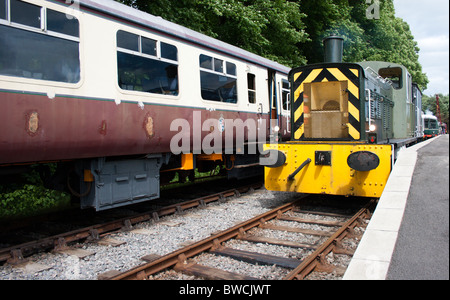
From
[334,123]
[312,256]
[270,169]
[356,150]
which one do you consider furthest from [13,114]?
[334,123]

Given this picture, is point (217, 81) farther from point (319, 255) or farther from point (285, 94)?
point (319, 255)

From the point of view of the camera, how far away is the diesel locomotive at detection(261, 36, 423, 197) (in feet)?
19.5

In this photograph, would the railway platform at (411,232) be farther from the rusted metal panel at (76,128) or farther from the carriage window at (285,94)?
the carriage window at (285,94)

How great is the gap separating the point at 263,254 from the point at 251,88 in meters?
5.39

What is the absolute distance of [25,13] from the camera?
14.0 ft

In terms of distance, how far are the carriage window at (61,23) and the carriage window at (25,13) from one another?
14 cm

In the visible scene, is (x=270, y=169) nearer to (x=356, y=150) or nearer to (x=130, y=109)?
(x=356, y=150)

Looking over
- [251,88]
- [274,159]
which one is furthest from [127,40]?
[251,88]

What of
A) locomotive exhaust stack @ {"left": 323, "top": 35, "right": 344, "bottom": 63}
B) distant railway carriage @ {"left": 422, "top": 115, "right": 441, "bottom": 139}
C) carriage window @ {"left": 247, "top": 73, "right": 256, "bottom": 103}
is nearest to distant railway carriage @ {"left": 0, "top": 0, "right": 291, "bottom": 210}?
carriage window @ {"left": 247, "top": 73, "right": 256, "bottom": 103}

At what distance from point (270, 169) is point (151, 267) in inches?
141

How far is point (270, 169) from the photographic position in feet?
22.4

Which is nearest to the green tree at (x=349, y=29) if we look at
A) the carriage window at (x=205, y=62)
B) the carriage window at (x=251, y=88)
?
the carriage window at (x=251, y=88)

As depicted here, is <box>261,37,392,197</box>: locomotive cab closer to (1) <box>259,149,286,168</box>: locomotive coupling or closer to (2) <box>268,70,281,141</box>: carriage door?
(1) <box>259,149,286,168</box>: locomotive coupling

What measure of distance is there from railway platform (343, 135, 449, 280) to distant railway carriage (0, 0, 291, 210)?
12.6 ft
